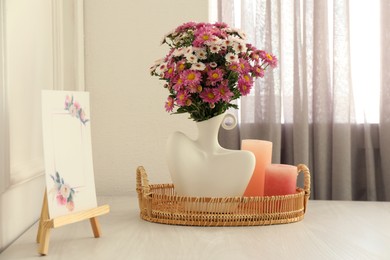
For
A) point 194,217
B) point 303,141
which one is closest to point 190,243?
point 194,217

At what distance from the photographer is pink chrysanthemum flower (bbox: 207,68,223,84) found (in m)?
1.33

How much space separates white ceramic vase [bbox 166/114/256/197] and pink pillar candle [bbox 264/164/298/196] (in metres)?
0.10

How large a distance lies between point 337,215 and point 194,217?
38cm

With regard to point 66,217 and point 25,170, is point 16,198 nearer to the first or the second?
point 25,170

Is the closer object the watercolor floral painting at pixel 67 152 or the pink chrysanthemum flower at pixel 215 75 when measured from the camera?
the watercolor floral painting at pixel 67 152

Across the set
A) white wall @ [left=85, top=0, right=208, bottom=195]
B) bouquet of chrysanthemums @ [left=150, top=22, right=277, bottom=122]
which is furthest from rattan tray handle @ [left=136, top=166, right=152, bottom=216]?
white wall @ [left=85, top=0, right=208, bottom=195]

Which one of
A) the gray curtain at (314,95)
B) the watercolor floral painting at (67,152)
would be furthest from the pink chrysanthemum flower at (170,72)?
the gray curtain at (314,95)

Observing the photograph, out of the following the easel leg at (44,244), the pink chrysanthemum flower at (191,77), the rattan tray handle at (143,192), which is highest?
the pink chrysanthemum flower at (191,77)

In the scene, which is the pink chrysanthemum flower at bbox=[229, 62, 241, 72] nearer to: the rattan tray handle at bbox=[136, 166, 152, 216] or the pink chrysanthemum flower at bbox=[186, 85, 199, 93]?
the pink chrysanthemum flower at bbox=[186, 85, 199, 93]

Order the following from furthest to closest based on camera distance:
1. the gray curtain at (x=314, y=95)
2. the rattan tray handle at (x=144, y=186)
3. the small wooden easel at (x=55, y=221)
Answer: the gray curtain at (x=314, y=95) → the rattan tray handle at (x=144, y=186) → the small wooden easel at (x=55, y=221)

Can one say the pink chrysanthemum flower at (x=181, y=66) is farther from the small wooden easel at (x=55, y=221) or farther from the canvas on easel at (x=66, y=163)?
the small wooden easel at (x=55, y=221)

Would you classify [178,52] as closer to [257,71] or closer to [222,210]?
[257,71]

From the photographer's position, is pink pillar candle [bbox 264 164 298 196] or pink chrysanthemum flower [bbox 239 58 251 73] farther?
pink pillar candle [bbox 264 164 298 196]

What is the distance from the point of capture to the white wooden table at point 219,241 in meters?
1.06
